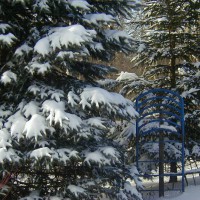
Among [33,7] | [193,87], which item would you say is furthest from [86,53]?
[193,87]

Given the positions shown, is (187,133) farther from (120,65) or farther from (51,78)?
(120,65)

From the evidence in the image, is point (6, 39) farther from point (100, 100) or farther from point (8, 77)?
point (100, 100)

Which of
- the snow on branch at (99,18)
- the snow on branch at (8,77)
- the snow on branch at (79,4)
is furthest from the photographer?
the snow on branch at (99,18)

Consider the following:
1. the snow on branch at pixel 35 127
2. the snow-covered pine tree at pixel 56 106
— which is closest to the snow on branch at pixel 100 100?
the snow-covered pine tree at pixel 56 106

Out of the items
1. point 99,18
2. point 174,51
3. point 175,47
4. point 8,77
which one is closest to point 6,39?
point 8,77

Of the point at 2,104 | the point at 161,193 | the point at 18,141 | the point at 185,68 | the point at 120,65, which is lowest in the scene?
the point at 161,193

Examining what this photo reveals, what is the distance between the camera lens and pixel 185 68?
35.3ft

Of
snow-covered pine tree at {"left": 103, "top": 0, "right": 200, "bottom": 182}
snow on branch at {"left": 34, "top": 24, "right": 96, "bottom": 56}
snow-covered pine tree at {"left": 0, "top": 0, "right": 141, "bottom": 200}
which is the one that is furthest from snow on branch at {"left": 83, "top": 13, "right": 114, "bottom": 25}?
snow-covered pine tree at {"left": 103, "top": 0, "right": 200, "bottom": 182}

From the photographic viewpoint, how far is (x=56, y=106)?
547 centimetres

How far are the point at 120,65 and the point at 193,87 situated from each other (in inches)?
912

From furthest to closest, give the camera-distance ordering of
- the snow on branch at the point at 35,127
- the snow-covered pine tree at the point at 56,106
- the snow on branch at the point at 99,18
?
the snow on branch at the point at 99,18 < the snow-covered pine tree at the point at 56,106 < the snow on branch at the point at 35,127

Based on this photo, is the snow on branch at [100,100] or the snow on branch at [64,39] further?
the snow on branch at [100,100]

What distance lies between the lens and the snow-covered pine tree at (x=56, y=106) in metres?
5.41

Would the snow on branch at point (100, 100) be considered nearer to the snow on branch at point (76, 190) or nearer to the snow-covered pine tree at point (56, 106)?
the snow-covered pine tree at point (56, 106)
